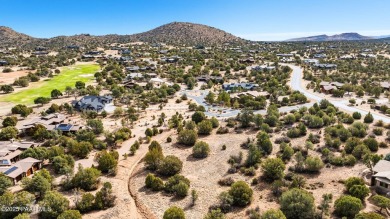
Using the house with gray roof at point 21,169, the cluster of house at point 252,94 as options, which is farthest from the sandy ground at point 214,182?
the cluster of house at point 252,94

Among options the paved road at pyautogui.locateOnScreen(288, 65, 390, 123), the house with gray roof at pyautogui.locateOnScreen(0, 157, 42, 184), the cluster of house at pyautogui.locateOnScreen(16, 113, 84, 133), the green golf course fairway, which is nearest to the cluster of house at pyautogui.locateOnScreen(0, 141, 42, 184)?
the house with gray roof at pyautogui.locateOnScreen(0, 157, 42, 184)

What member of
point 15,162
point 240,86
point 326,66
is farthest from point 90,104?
point 326,66

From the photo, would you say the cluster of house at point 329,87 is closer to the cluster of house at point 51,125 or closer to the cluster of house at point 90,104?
the cluster of house at point 90,104

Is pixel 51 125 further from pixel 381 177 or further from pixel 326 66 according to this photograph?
pixel 326 66

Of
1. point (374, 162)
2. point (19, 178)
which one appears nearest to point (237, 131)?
point (374, 162)

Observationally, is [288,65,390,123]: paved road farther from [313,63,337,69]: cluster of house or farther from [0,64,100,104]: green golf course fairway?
[0,64,100,104]: green golf course fairway
